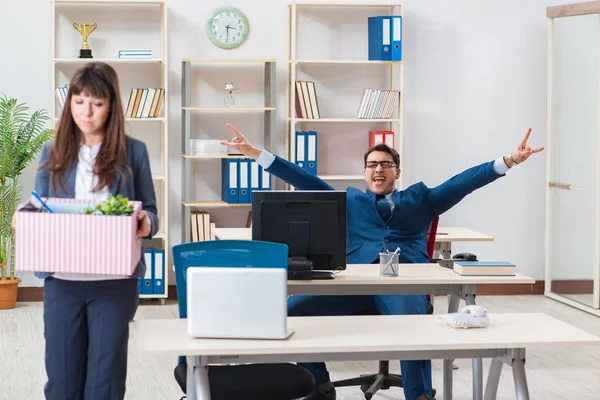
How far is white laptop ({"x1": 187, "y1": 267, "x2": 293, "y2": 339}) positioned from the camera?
272cm

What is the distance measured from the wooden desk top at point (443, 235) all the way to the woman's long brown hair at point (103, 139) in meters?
2.51

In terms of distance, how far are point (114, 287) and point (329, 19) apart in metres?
4.90

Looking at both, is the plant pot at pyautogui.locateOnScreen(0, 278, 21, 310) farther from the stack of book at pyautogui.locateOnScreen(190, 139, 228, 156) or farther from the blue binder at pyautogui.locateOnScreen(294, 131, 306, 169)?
the blue binder at pyautogui.locateOnScreen(294, 131, 306, 169)

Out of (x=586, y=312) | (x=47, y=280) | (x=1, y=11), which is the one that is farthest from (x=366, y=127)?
(x=47, y=280)

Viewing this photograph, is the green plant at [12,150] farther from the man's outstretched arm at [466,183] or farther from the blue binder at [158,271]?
the man's outstretched arm at [466,183]

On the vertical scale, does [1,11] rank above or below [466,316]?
above

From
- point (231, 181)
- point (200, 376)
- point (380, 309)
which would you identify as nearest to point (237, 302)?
point (200, 376)

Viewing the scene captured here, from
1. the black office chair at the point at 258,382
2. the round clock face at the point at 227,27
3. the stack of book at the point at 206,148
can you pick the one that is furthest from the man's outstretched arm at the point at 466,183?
the round clock face at the point at 227,27

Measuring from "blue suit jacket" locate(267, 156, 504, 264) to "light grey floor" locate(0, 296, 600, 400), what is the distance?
75 cm

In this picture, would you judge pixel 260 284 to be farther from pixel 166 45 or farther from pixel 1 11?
pixel 1 11

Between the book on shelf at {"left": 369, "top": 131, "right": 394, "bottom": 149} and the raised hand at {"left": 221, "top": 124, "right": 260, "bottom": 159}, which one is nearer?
the raised hand at {"left": 221, "top": 124, "right": 260, "bottom": 159}

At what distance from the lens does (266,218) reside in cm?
393

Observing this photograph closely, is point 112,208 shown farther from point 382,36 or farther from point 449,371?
point 382,36

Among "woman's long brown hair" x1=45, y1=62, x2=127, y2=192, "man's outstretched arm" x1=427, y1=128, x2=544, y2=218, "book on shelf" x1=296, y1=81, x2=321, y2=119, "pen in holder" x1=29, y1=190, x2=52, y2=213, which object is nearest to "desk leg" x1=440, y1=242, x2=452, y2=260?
"man's outstretched arm" x1=427, y1=128, x2=544, y2=218
